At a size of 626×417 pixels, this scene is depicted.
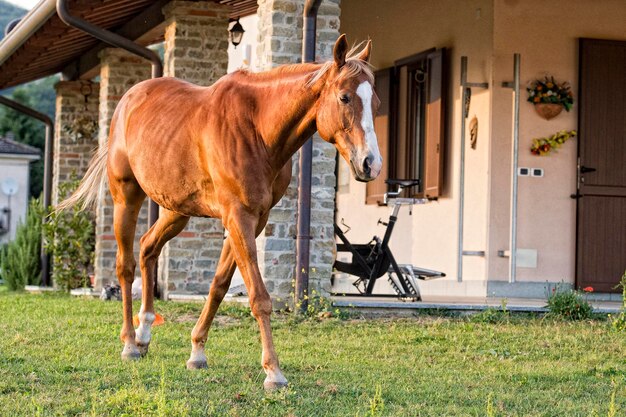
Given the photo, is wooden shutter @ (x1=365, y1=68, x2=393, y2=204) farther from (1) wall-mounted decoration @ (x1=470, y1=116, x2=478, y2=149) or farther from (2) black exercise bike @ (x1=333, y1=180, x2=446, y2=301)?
(2) black exercise bike @ (x1=333, y1=180, x2=446, y2=301)

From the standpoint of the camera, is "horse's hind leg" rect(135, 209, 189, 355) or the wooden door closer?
"horse's hind leg" rect(135, 209, 189, 355)

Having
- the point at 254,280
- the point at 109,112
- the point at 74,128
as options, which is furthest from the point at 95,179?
the point at 74,128

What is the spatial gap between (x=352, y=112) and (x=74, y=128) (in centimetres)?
1343

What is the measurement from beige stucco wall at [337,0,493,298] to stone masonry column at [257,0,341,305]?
2359 mm

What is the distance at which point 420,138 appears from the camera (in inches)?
540

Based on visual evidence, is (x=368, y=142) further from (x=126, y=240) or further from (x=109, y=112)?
(x=109, y=112)

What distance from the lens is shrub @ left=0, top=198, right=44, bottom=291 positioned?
706 inches

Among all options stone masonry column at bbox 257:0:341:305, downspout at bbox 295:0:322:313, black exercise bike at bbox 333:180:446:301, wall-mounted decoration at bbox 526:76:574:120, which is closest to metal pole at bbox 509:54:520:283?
wall-mounted decoration at bbox 526:76:574:120

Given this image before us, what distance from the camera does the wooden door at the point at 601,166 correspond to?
39.5 ft

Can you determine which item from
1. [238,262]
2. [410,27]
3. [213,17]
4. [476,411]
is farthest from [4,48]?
[476,411]

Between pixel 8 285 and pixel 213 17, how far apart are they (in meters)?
7.16

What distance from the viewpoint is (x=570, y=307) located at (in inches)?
392

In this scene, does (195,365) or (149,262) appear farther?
(149,262)

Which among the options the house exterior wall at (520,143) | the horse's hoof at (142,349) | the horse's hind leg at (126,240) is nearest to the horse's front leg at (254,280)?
the horse's hind leg at (126,240)
